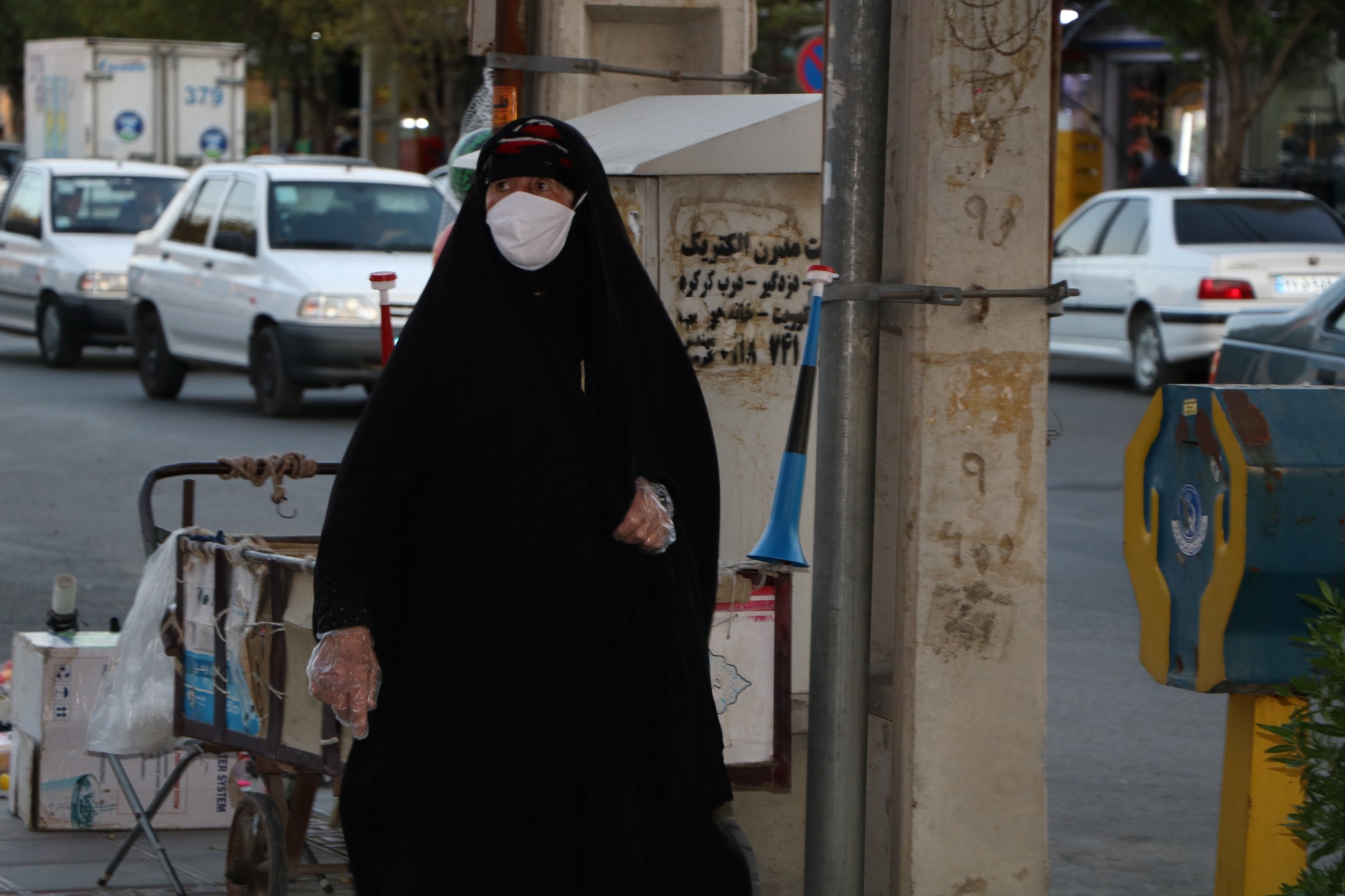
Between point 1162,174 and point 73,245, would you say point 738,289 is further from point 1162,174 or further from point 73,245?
point 1162,174

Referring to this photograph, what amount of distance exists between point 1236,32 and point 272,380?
10.6m

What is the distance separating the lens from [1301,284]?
14.2 m

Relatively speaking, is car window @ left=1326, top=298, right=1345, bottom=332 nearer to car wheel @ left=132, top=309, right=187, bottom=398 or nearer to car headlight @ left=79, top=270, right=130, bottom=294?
car wheel @ left=132, top=309, right=187, bottom=398

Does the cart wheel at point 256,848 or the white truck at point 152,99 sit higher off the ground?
the white truck at point 152,99

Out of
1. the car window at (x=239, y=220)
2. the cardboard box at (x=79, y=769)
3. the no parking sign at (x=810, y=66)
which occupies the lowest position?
the cardboard box at (x=79, y=769)

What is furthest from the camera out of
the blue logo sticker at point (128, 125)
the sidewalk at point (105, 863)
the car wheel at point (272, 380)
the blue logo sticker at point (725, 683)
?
the blue logo sticker at point (128, 125)

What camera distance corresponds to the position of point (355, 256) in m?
13.2

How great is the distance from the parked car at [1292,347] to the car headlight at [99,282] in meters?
10.1

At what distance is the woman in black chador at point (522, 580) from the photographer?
3.06 m

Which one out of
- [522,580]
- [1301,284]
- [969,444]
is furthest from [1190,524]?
[1301,284]

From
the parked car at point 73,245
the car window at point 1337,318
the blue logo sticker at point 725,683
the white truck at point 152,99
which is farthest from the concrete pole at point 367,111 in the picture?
the blue logo sticker at point 725,683

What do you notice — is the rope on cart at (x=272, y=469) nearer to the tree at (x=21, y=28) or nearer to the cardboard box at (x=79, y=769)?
the cardboard box at (x=79, y=769)

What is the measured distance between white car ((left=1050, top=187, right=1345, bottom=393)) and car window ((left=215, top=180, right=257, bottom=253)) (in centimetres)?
A: 584

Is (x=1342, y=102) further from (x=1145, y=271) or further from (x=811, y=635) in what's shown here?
(x=811, y=635)
